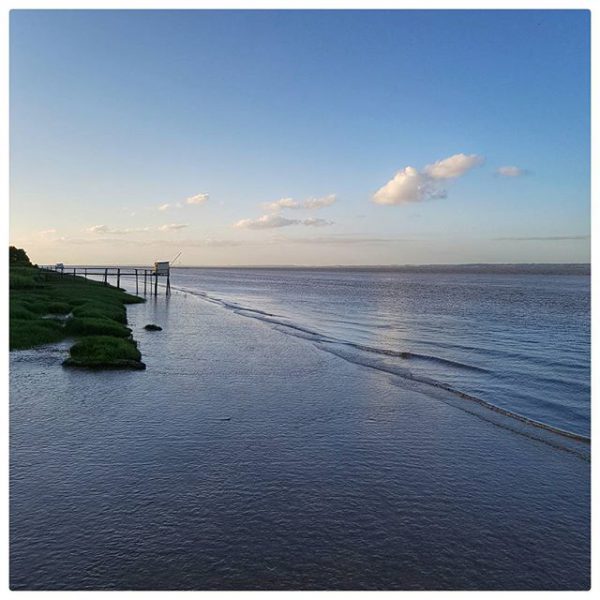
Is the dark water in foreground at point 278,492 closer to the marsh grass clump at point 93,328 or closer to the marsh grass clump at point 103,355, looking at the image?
the marsh grass clump at point 103,355

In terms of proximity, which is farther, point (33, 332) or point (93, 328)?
point (93, 328)

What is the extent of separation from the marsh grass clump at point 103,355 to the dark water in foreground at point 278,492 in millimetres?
2391

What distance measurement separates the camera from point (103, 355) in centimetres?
2342

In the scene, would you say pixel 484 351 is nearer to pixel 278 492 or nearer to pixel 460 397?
pixel 460 397

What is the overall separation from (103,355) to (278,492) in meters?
15.4

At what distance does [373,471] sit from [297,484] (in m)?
2.15

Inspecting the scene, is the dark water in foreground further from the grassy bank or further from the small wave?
the grassy bank

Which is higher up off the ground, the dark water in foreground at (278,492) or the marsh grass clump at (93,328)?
the marsh grass clump at (93,328)

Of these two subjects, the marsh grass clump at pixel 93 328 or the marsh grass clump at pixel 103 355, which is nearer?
the marsh grass clump at pixel 103 355

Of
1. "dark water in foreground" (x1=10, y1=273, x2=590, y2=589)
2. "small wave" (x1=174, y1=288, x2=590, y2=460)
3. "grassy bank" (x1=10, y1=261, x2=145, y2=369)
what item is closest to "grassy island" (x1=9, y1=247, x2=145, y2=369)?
"grassy bank" (x1=10, y1=261, x2=145, y2=369)

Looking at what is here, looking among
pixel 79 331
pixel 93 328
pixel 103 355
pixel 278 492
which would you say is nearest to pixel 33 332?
pixel 79 331

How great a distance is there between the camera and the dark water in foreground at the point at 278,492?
27.2 feet

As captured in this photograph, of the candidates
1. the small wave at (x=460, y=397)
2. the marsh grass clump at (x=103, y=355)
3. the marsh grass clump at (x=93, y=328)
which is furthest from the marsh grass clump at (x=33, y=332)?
the small wave at (x=460, y=397)

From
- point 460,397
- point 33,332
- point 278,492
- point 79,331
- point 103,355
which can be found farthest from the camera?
point 79,331
